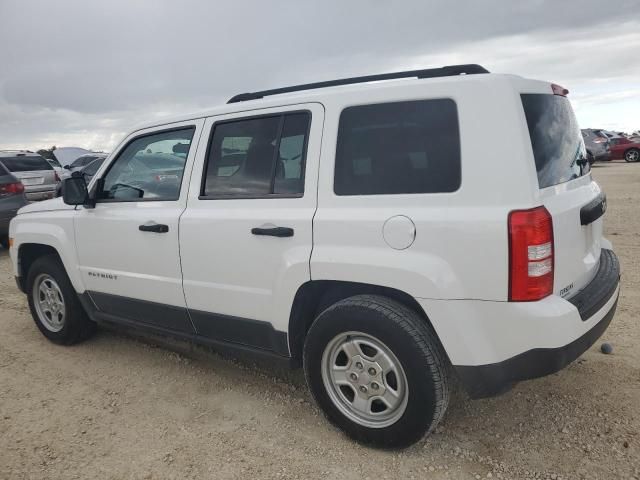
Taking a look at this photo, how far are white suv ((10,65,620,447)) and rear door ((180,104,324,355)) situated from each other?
10 mm

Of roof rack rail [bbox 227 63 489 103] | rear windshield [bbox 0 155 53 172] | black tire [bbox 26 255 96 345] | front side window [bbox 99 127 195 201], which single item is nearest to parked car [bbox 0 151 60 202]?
rear windshield [bbox 0 155 53 172]

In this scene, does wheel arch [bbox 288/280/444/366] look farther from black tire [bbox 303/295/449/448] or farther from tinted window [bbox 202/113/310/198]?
tinted window [bbox 202/113/310/198]

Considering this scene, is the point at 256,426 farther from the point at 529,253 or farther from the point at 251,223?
the point at 529,253

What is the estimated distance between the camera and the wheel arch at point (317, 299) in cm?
267

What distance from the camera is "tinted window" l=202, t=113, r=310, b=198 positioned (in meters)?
2.91

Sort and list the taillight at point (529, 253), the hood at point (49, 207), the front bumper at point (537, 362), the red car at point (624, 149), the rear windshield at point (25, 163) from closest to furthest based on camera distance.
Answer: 1. the taillight at point (529, 253)
2. the front bumper at point (537, 362)
3. the hood at point (49, 207)
4. the rear windshield at point (25, 163)
5. the red car at point (624, 149)

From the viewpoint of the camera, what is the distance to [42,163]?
11.8m

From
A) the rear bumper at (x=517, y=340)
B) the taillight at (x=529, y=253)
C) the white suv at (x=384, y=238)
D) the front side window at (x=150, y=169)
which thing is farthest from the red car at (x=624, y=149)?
the taillight at (x=529, y=253)

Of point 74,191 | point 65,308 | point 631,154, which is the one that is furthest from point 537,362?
point 631,154

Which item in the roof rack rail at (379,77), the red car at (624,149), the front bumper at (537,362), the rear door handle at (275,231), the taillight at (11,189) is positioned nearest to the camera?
the front bumper at (537,362)

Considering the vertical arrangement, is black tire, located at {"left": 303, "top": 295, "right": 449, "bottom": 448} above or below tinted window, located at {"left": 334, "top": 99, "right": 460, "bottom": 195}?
below

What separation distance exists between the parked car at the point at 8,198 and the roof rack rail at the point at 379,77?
22.3 ft

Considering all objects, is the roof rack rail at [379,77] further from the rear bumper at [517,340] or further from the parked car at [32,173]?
the parked car at [32,173]

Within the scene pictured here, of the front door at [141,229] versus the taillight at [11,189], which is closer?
the front door at [141,229]
